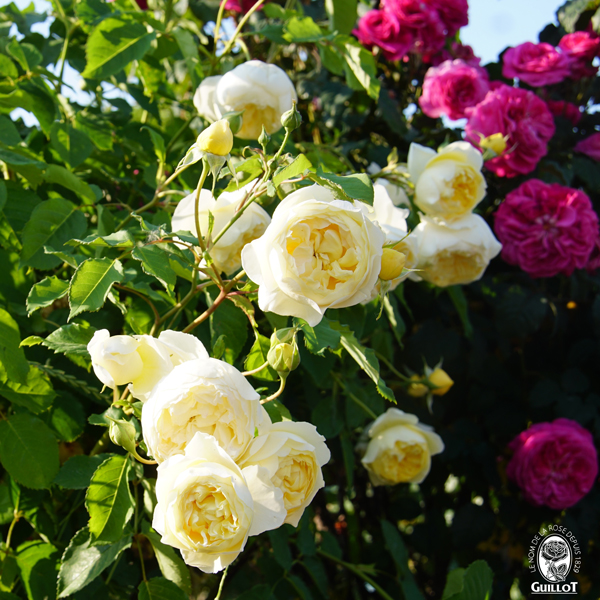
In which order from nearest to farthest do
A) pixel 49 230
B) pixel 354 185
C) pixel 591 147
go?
pixel 354 185, pixel 49 230, pixel 591 147

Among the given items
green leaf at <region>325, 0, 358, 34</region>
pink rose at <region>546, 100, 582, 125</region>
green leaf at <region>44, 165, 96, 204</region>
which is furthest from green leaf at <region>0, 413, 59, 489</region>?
pink rose at <region>546, 100, 582, 125</region>

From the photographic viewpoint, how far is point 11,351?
0.73 meters

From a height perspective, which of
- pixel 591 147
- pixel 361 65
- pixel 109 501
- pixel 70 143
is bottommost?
pixel 109 501

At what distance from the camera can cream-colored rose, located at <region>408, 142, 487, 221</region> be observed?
1015mm

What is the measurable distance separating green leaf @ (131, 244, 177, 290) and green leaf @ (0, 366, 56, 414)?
27cm

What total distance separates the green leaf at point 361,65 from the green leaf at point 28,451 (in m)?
0.82

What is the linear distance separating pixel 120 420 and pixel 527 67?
1680mm

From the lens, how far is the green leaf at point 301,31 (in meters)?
1.09

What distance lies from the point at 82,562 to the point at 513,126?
Result: 143cm

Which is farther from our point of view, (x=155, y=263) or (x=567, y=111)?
(x=567, y=111)

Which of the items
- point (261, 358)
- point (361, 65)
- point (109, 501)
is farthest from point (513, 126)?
point (109, 501)

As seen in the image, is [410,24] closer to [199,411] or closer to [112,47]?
[112,47]

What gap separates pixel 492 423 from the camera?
1696 millimetres

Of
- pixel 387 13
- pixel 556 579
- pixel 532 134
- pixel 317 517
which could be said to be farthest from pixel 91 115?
pixel 556 579
